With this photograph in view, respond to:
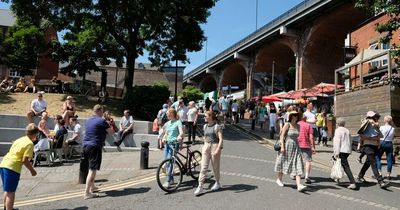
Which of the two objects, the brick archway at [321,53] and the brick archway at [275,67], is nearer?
the brick archway at [321,53]

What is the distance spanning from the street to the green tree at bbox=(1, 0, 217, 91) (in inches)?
471

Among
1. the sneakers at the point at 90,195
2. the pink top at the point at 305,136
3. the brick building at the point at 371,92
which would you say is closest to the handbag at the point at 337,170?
the pink top at the point at 305,136

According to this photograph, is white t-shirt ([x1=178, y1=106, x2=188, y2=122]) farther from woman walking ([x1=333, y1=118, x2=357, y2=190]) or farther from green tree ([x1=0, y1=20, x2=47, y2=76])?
green tree ([x1=0, y1=20, x2=47, y2=76])

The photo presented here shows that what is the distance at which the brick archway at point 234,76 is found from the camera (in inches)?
2630

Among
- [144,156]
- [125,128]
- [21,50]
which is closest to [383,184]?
[144,156]

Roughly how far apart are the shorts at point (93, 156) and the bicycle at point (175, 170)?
1256mm

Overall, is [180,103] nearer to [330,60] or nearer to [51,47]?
[51,47]

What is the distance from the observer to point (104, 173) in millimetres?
11086

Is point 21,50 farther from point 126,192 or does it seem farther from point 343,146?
point 343,146

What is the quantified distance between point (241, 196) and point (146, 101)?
477 inches

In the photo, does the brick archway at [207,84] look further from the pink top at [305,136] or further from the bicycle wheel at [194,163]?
the pink top at [305,136]

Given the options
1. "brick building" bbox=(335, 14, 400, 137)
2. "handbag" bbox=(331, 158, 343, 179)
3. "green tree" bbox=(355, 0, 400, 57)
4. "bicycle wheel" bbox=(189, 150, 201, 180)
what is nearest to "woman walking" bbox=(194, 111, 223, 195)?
"bicycle wheel" bbox=(189, 150, 201, 180)

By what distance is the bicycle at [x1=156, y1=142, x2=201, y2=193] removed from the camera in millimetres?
8648

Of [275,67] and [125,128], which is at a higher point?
[275,67]
